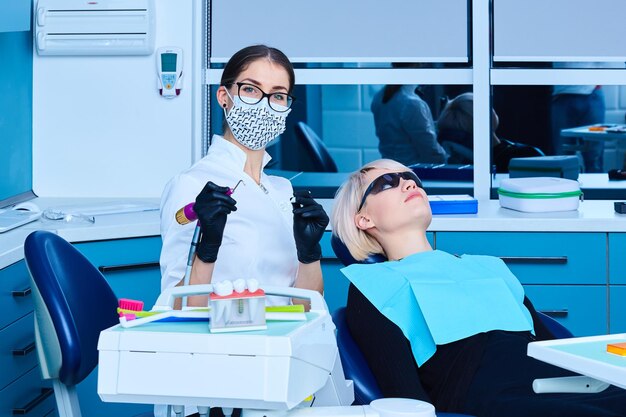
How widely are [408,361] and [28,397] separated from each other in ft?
4.62

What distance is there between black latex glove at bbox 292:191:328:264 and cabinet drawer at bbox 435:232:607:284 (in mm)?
1214

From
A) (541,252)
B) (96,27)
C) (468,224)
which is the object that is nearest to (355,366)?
(468,224)

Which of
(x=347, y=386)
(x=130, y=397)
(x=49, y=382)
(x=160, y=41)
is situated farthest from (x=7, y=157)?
(x=130, y=397)

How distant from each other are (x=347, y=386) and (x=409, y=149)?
314 cm

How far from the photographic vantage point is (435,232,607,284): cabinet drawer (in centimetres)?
355

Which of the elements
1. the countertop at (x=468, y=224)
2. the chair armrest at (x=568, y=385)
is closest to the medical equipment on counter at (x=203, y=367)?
the chair armrest at (x=568, y=385)

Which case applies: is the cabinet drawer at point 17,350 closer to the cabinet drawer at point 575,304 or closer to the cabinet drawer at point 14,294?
the cabinet drawer at point 14,294

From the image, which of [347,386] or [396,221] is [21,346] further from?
[347,386]

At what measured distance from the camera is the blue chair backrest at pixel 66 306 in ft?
8.00

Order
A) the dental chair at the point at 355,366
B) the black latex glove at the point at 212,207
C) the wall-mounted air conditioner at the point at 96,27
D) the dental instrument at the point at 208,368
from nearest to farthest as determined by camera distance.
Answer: the dental instrument at the point at 208,368
the black latex glove at the point at 212,207
the dental chair at the point at 355,366
the wall-mounted air conditioner at the point at 96,27

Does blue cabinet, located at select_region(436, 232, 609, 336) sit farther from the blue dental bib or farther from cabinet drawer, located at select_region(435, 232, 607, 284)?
the blue dental bib

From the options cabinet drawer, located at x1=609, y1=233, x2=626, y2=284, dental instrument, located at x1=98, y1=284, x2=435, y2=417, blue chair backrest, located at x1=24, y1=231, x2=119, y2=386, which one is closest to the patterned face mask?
blue chair backrest, located at x1=24, y1=231, x2=119, y2=386

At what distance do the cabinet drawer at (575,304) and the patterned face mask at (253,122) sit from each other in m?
1.36

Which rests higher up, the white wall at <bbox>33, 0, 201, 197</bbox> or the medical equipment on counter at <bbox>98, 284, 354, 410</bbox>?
the white wall at <bbox>33, 0, 201, 197</bbox>
